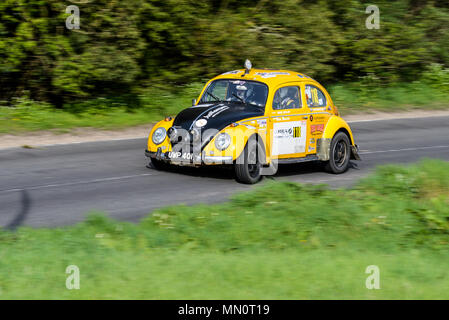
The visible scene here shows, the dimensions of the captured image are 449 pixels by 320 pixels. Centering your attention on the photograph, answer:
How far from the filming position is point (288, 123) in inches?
503

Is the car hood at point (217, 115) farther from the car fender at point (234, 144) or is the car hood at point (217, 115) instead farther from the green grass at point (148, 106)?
the green grass at point (148, 106)

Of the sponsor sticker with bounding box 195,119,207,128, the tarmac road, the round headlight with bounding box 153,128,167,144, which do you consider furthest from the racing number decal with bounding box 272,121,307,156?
the round headlight with bounding box 153,128,167,144

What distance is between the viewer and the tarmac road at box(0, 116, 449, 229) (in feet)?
34.0

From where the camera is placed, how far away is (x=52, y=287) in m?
6.55

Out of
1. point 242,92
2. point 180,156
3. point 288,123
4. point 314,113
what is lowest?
point 180,156

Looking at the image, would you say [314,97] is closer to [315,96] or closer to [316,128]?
[315,96]

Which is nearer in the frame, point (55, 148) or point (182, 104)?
point (55, 148)

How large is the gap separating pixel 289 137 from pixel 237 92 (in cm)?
130

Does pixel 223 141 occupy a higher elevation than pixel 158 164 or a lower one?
higher

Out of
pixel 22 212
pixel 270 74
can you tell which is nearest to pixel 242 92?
pixel 270 74

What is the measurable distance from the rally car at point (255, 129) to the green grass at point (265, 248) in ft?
4.41

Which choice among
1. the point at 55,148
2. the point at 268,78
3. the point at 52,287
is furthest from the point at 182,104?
the point at 52,287
